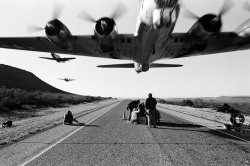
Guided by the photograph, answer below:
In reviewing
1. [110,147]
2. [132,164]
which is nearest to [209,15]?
[110,147]

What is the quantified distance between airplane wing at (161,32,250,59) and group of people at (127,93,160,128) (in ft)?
12.1

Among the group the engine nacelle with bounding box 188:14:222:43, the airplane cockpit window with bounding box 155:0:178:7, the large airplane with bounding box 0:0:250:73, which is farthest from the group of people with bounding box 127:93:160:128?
the airplane cockpit window with bounding box 155:0:178:7

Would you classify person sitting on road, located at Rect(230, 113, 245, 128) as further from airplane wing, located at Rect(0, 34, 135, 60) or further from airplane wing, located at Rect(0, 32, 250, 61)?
airplane wing, located at Rect(0, 34, 135, 60)

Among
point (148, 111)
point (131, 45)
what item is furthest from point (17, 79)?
point (148, 111)

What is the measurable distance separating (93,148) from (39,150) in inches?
58.8

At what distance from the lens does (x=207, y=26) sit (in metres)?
11.2

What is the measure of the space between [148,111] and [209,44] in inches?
227

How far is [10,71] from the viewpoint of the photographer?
108750 millimetres

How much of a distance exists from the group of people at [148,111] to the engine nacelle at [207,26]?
404cm

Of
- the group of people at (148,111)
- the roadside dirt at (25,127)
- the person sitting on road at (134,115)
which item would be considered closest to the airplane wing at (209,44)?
the group of people at (148,111)

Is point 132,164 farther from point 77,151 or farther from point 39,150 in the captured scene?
point 39,150

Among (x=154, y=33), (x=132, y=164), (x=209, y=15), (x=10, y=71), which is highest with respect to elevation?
(x=10, y=71)

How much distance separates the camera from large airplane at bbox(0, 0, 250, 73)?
929 centimetres

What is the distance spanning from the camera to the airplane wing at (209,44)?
13.0 metres
